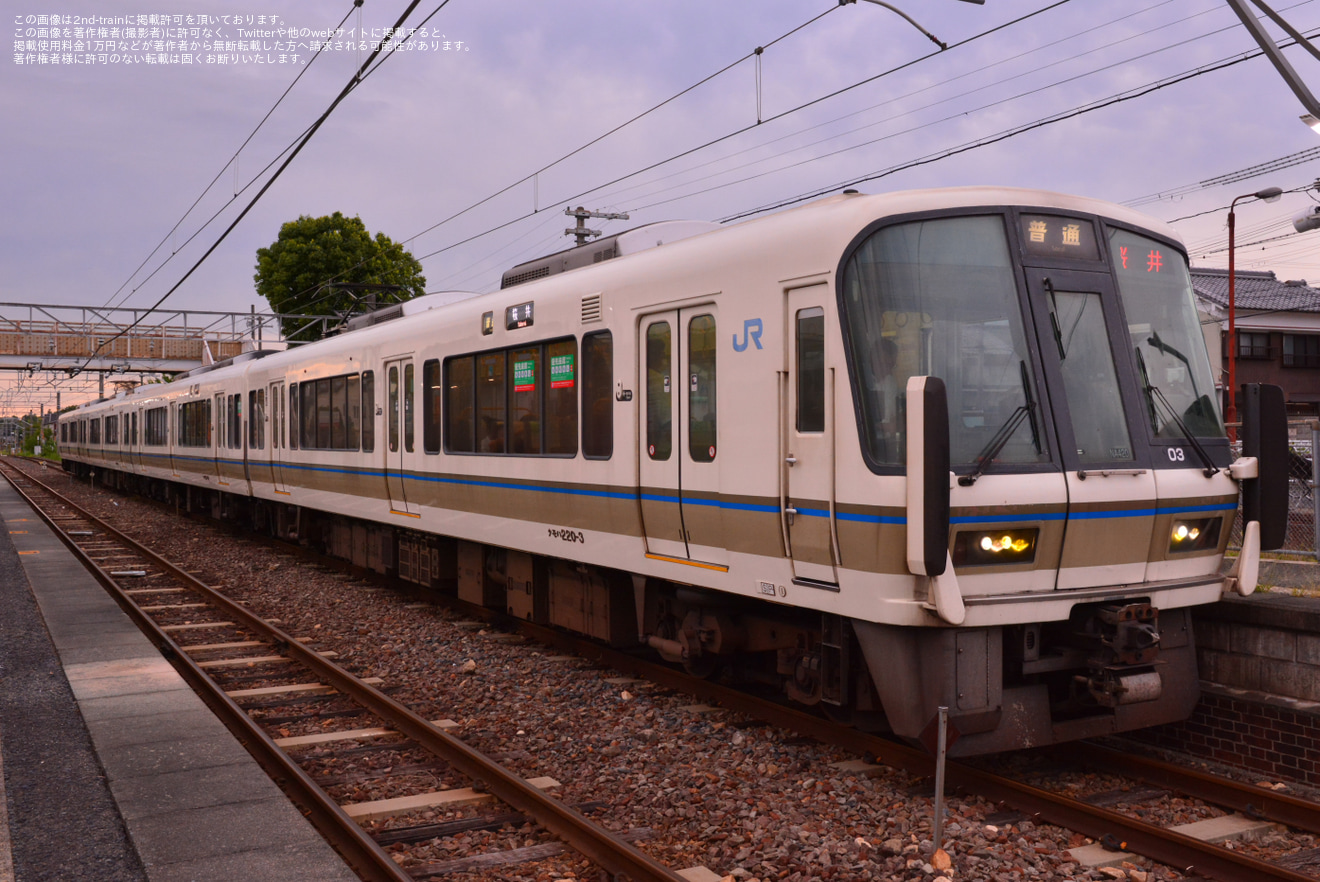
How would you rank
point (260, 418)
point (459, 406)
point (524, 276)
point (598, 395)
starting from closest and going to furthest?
1. point (598, 395)
2. point (524, 276)
3. point (459, 406)
4. point (260, 418)

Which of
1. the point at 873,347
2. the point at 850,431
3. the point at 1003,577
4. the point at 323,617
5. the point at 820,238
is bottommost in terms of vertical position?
the point at 323,617

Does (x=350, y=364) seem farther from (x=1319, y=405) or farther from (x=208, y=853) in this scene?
(x=1319, y=405)

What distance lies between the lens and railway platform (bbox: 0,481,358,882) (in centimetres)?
469

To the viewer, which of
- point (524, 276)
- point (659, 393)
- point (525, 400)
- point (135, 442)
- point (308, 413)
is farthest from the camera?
point (135, 442)

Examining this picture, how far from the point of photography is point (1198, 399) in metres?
6.11

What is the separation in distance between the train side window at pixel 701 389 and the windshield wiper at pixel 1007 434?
1.77 m

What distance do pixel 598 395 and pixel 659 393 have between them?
33.6 inches

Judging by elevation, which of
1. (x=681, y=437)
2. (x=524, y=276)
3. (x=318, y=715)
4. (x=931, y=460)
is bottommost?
(x=318, y=715)

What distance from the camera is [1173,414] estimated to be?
5980mm

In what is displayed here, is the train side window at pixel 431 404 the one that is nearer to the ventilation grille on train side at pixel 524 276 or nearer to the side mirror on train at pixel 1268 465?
the ventilation grille on train side at pixel 524 276

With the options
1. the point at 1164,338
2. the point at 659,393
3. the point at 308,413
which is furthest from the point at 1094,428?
the point at 308,413

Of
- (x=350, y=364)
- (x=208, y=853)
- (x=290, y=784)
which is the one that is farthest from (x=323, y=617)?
(x=208, y=853)

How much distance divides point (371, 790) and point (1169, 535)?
15.1ft

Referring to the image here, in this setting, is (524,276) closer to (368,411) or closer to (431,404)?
(431,404)
